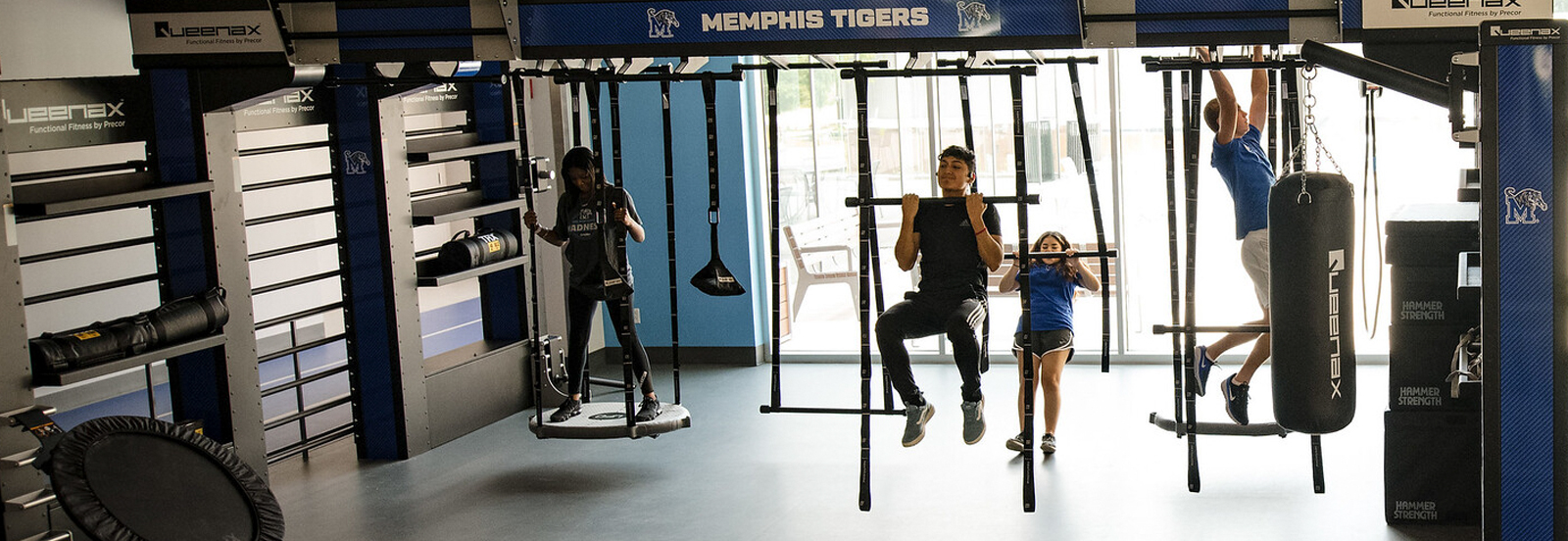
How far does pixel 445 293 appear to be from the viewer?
13680 millimetres

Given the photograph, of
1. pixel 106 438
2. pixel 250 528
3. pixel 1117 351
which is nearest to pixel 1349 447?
pixel 1117 351

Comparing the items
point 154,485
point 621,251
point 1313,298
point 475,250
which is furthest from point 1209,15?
point 475,250

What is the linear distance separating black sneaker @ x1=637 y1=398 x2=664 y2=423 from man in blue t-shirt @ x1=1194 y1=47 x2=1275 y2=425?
106 inches

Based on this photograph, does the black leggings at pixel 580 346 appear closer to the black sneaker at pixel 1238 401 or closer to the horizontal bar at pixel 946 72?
the horizontal bar at pixel 946 72

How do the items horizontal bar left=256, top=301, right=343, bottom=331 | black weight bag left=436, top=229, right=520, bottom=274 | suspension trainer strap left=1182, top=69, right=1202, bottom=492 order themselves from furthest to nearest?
black weight bag left=436, top=229, right=520, bottom=274 < horizontal bar left=256, top=301, right=343, bottom=331 < suspension trainer strap left=1182, top=69, right=1202, bottom=492

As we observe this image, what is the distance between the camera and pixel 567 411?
7.43 m

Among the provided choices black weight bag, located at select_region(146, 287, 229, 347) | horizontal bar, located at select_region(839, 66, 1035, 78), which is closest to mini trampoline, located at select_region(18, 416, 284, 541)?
black weight bag, located at select_region(146, 287, 229, 347)

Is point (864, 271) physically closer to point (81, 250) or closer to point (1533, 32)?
point (1533, 32)

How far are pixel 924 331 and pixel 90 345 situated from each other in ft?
11.3

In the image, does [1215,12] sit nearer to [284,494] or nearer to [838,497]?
[838,497]

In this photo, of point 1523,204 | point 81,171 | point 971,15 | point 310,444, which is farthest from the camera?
point 310,444

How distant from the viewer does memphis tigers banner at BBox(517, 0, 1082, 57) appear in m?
4.88

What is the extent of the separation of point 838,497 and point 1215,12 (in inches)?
118

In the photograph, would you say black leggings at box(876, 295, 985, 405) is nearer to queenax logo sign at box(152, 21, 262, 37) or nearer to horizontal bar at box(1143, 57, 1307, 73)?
horizontal bar at box(1143, 57, 1307, 73)
